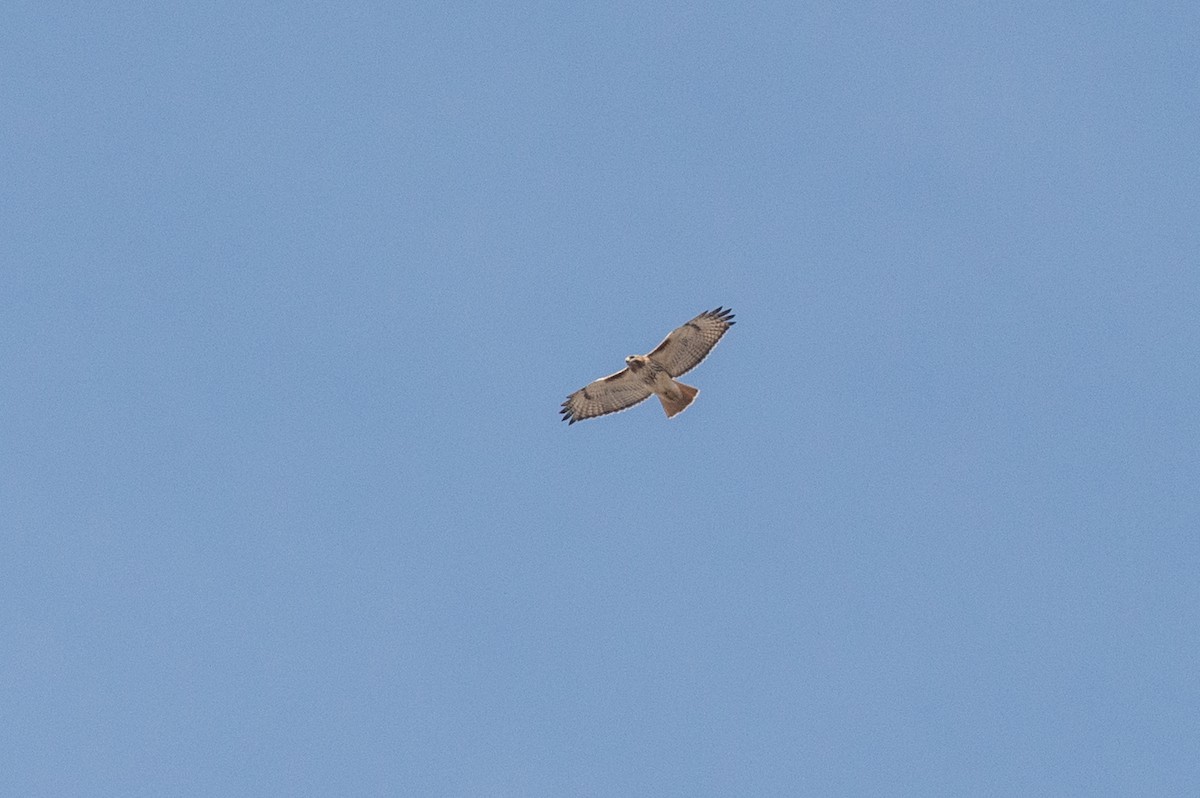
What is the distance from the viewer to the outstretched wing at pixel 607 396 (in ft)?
109

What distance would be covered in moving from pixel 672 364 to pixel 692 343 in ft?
1.64

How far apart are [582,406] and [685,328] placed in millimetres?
2687

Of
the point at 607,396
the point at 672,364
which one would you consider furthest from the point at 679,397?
the point at 607,396

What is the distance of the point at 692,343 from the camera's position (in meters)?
32.7

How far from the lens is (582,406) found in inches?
1336

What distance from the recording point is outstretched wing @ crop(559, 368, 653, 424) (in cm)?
3311

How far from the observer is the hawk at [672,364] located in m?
32.5

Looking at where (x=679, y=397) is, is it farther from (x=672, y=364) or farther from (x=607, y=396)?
(x=607, y=396)

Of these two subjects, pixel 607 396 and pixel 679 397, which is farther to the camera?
pixel 607 396

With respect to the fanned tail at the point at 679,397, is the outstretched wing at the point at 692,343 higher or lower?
higher

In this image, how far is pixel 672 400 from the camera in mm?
32562

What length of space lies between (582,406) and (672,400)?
6.83ft

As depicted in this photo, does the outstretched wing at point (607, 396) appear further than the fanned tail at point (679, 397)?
Yes

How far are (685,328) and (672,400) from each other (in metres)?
1.26
